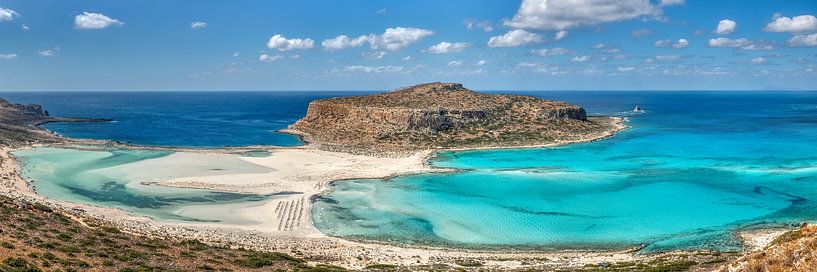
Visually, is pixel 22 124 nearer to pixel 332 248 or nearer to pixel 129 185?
pixel 129 185

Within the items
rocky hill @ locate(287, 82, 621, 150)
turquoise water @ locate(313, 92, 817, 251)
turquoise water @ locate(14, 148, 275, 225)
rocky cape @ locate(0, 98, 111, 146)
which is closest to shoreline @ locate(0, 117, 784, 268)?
turquoise water @ locate(313, 92, 817, 251)

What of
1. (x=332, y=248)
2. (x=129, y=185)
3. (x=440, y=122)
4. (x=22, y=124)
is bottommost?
(x=332, y=248)

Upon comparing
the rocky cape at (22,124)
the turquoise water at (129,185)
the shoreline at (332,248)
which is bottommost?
the shoreline at (332,248)

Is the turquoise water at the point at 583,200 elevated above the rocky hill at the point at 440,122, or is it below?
below

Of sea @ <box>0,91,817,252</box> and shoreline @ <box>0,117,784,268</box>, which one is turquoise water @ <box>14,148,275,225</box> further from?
shoreline @ <box>0,117,784,268</box>

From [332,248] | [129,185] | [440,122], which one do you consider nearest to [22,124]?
[129,185]

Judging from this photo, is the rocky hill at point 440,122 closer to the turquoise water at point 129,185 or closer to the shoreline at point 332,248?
the turquoise water at point 129,185

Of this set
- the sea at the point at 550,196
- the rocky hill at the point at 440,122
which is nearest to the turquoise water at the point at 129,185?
the sea at the point at 550,196

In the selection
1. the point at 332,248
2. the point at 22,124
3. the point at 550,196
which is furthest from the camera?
the point at 22,124
